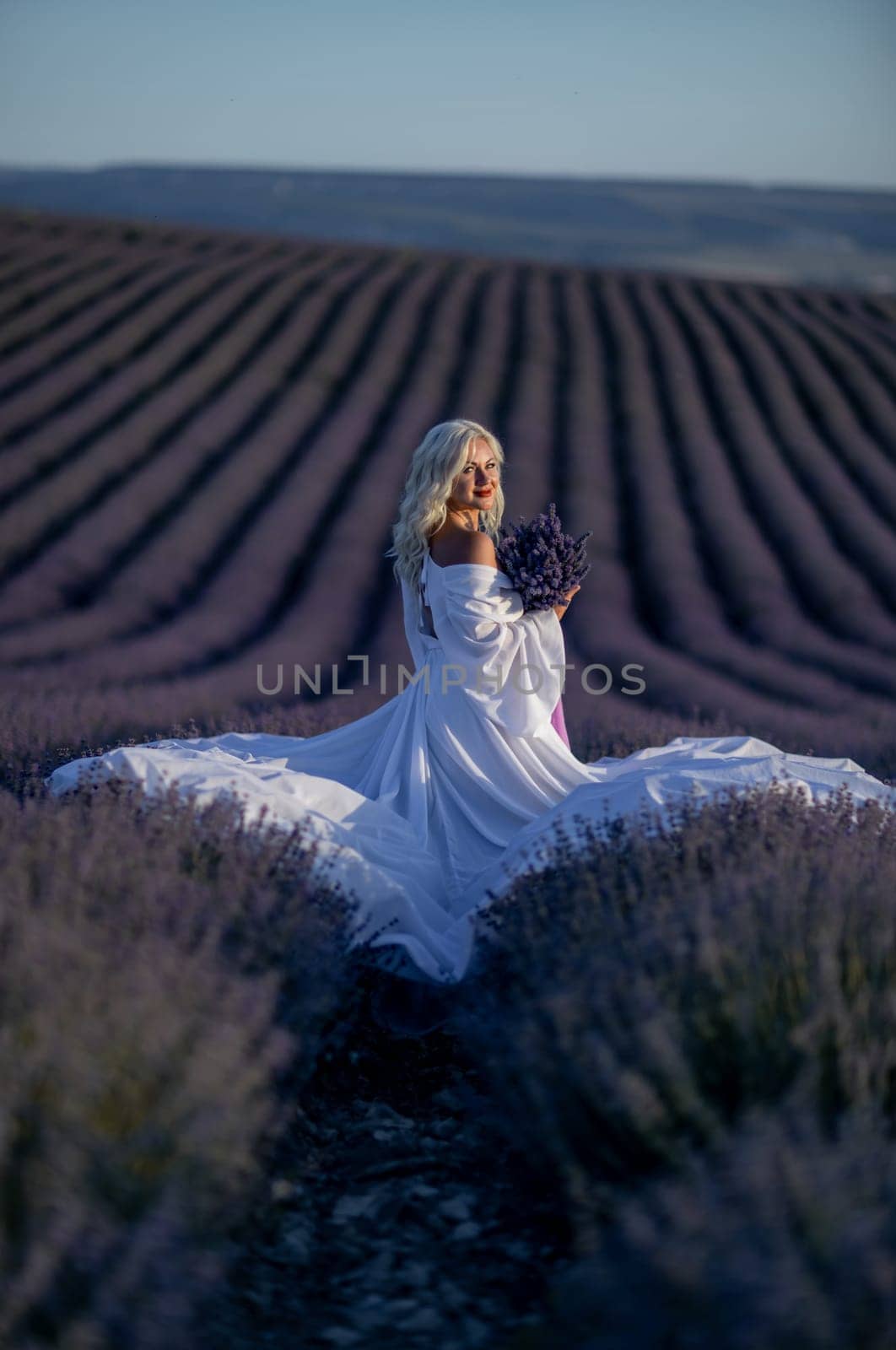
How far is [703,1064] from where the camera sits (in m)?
1.96

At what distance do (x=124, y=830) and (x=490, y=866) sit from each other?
108cm

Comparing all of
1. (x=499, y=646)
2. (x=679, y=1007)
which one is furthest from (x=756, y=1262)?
(x=499, y=646)

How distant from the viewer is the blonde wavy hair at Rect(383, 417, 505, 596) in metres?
3.96

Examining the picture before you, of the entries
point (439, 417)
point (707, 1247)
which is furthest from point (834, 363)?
point (707, 1247)

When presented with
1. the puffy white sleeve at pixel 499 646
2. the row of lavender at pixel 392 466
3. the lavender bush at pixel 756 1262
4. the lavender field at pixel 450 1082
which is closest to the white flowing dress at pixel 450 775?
the puffy white sleeve at pixel 499 646

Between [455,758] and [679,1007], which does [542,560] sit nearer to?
[455,758]

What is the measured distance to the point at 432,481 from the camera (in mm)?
3979

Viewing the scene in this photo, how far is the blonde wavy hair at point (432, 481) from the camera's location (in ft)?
13.0

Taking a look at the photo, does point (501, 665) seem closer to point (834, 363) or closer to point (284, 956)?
point (284, 956)

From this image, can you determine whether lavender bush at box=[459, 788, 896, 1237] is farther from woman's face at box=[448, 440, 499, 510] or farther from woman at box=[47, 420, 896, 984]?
woman's face at box=[448, 440, 499, 510]

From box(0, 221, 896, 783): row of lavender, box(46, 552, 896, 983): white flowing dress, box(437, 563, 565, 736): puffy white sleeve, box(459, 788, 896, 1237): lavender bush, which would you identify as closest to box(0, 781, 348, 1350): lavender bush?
box(459, 788, 896, 1237): lavender bush

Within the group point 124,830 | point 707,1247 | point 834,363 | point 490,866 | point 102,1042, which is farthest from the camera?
point 834,363

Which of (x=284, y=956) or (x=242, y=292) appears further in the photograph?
(x=242, y=292)

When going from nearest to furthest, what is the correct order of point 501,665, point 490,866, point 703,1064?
point 703,1064
point 490,866
point 501,665
